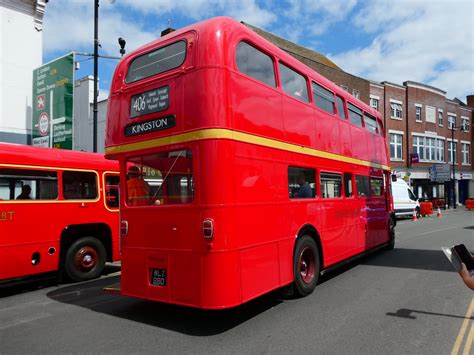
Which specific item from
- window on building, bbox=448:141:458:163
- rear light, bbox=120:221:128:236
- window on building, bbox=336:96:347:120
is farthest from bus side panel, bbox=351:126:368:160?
window on building, bbox=448:141:458:163

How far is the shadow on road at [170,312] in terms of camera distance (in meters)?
5.42

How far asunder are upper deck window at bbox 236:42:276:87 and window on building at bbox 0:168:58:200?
476 cm

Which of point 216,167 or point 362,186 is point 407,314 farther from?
point 362,186

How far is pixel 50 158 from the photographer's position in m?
8.15

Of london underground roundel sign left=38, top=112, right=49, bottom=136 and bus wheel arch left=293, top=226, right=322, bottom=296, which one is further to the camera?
london underground roundel sign left=38, top=112, right=49, bottom=136

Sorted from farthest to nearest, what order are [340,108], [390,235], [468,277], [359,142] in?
[390,235]
[359,142]
[340,108]
[468,277]

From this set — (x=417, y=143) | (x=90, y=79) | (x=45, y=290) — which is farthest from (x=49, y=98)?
(x=417, y=143)

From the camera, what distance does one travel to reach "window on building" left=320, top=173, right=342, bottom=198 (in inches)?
296

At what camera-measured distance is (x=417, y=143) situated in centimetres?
→ 4062

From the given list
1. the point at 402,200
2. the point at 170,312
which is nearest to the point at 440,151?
the point at 402,200

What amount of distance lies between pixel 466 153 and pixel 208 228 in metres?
51.1

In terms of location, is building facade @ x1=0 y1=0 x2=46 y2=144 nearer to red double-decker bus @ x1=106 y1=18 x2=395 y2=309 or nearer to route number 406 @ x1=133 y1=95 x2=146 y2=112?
red double-decker bus @ x1=106 y1=18 x2=395 y2=309

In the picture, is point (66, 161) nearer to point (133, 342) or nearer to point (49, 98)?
point (133, 342)

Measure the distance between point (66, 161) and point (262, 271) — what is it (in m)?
5.09
